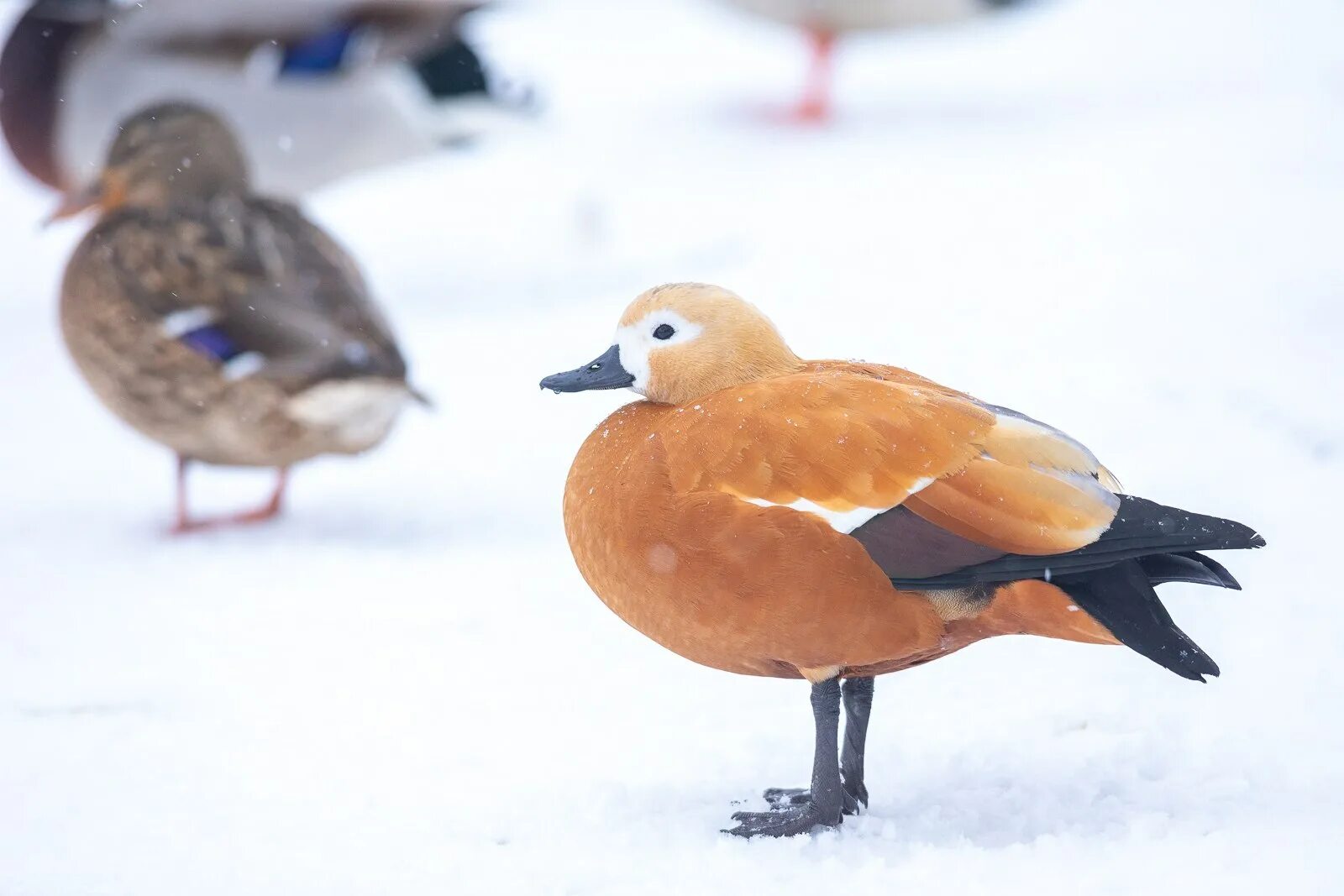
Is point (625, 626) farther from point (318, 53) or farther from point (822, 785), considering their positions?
point (318, 53)

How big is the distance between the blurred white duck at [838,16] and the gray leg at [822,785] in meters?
5.03

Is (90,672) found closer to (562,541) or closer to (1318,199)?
(562,541)

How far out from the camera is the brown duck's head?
14.0ft

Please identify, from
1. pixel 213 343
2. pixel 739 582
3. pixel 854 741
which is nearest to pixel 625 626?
pixel 854 741

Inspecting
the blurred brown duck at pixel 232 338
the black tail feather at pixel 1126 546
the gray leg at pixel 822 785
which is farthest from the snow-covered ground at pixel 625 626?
the black tail feather at pixel 1126 546

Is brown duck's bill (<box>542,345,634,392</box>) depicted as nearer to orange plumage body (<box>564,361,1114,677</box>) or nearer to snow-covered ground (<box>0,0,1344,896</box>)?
orange plumage body (<box>564,361,1114,677</box>)

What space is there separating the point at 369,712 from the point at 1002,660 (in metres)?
1.21

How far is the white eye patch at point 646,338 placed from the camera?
7.57ft

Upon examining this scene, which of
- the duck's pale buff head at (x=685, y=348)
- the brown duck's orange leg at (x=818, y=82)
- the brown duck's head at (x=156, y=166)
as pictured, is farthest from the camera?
the brown duck's orange leg at (x=818, y=82)

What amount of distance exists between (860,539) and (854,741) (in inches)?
17.6

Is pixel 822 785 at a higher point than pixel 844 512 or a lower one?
lower

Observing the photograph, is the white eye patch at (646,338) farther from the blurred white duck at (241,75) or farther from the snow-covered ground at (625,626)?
the blurred white duck at (241,75)

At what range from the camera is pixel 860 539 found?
2.09m

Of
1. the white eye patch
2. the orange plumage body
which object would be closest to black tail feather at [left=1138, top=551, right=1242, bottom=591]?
the orange plumage body
